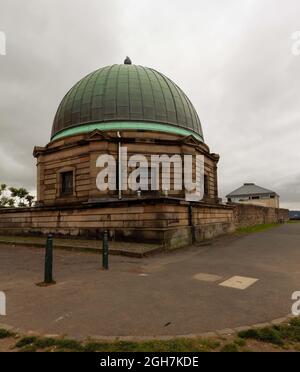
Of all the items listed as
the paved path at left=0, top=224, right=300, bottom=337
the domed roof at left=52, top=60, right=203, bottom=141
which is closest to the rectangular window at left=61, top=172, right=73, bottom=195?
the domed roof at left=52, top=60, right=203, bottom=141

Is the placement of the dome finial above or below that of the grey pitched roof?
above

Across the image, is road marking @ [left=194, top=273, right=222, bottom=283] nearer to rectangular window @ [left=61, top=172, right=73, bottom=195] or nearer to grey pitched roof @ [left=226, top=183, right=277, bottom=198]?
rectangular window @ [left=61, top=172, right=73, bottom=195]

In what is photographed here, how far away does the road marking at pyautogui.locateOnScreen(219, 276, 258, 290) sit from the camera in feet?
23.9

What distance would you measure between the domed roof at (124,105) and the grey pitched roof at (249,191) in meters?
54.2

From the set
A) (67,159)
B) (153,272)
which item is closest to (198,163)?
(67,159)

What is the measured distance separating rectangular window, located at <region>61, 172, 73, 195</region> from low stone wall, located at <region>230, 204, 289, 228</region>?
16.0 m

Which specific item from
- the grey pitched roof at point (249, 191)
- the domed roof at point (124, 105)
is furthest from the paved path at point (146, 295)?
the grey pitched roof at point (249, 191)

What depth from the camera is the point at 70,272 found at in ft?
29.4

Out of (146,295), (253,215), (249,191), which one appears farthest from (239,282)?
(249,191)

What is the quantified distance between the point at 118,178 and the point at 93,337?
57.4 feet

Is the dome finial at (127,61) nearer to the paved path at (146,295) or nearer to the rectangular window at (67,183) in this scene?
the rectangular window at (67,183)

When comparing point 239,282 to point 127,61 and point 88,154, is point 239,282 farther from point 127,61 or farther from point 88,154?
point 127,61

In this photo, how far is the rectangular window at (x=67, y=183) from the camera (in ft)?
77.1
